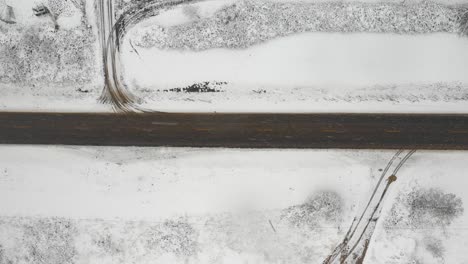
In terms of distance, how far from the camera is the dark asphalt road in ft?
26.3

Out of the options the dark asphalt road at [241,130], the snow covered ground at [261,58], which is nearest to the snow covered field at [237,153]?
the snow covered ground at [261,58]

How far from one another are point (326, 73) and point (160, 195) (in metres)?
4.22

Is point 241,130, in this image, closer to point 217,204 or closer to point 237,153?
point 237,153

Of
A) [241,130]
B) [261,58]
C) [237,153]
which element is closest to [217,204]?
[237,153]

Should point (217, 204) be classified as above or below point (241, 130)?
below

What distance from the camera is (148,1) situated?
805 centimetres

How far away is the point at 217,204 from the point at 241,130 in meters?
1.60

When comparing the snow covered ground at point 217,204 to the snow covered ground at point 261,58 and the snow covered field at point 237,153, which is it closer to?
the snow covered field at point 237,153

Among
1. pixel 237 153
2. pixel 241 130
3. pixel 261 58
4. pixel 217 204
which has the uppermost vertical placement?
pixel 261 58

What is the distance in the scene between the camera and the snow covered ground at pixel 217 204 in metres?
8.02

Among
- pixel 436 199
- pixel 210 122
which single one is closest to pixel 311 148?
pixel 210 122

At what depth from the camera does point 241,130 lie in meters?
8.10

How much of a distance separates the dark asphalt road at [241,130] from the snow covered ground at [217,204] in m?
0.20

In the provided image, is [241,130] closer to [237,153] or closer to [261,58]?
[237,153]
